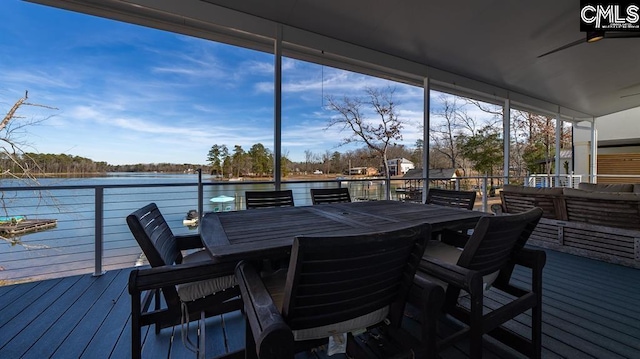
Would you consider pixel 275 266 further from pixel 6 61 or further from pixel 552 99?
pixel 552 99

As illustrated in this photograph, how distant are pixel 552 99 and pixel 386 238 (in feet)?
29.8

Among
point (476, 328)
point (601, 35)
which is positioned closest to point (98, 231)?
point (476, 328)

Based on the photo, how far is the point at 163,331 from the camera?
171 cm

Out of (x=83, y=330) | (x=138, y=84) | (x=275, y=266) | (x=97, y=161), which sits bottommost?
(x=83, y=330)

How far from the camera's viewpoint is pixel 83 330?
1698 millimetres

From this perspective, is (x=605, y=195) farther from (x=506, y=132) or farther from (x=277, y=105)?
(x=277, y=105)

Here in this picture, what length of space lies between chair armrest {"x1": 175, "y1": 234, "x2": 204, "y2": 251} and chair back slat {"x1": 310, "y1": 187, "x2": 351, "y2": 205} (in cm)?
136

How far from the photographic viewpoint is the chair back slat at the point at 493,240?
1159 millimetres

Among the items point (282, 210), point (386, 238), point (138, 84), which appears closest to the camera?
point (386, 238)

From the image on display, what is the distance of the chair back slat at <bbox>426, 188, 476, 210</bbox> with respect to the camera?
8.09ft

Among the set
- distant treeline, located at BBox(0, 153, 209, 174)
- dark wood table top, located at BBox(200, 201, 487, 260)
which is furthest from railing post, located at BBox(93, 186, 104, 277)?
dark wood table top, located at BBox(200, 201, 487, 260)

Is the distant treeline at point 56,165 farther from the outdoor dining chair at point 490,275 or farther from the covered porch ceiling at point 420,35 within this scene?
the outdoor dining chair at point 490,275

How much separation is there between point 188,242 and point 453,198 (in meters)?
2.41

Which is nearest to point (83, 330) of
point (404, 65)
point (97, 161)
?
point (97, 161)
